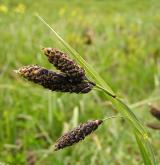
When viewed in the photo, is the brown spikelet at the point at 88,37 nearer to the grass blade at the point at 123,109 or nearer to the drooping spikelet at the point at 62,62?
the grass blade at the point at 123,109

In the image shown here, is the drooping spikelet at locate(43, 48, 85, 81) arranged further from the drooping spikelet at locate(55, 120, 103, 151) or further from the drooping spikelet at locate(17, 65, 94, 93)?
the drooping spikelet at locate(55, 120, 103, 151)

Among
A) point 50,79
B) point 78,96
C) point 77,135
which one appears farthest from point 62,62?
point 78,96

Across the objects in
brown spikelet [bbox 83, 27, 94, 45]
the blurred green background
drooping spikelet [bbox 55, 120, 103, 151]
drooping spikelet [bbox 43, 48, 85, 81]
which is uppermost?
drooping spikelet [bbox 43, 48, 85, 81]

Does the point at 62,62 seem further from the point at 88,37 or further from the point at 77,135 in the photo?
the point at 88,37

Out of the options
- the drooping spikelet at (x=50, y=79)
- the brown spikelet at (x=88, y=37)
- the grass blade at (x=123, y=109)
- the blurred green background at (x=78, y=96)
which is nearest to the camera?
the drooping spikelet at (x=50, y=79)

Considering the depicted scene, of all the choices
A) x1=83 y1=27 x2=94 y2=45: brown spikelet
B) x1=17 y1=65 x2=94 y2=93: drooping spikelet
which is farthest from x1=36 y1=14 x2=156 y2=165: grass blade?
x1=83 y1=27 x2=94 y2=45: brown spikelet

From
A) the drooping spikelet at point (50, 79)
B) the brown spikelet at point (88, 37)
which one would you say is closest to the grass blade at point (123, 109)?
the drooping spikelet at point (50, 79)

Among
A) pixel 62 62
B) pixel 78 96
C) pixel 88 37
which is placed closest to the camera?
pixel 62 62
